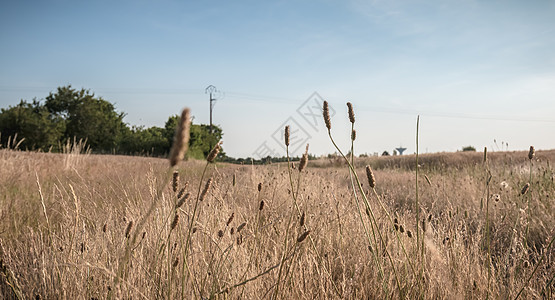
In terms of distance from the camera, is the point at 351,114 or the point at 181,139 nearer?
the point at 181,139

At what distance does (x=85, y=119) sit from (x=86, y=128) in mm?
896

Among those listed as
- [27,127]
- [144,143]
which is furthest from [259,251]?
[144,143]

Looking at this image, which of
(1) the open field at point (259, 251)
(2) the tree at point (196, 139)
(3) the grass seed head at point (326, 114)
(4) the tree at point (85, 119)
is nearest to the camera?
(3) the grass seed head at point (326, 114)

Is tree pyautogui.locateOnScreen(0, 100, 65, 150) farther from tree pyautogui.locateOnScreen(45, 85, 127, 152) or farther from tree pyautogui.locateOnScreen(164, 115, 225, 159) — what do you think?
tree pyautogui.locateOnScreen(164, 115, 225, 159)

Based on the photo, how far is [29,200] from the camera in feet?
15.6

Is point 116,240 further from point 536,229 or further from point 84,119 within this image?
point 84,119

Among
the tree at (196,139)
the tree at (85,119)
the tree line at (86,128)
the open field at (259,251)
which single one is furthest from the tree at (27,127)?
the open field at (259,251)

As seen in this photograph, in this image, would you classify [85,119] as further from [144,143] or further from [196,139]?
[196,139]

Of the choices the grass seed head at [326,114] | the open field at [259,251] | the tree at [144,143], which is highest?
the tree at [144,143]

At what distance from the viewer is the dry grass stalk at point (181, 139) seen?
0.61 meters

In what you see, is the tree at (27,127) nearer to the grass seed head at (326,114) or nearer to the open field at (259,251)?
the open field at (259,251)

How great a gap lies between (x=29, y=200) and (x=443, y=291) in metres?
4.91

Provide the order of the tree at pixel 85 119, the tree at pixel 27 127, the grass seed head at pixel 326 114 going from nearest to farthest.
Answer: the grass seed head at pixel 326 114, the tree at pixel 27 127, the tree at pixel 85 119

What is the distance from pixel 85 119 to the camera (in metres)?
32.2
